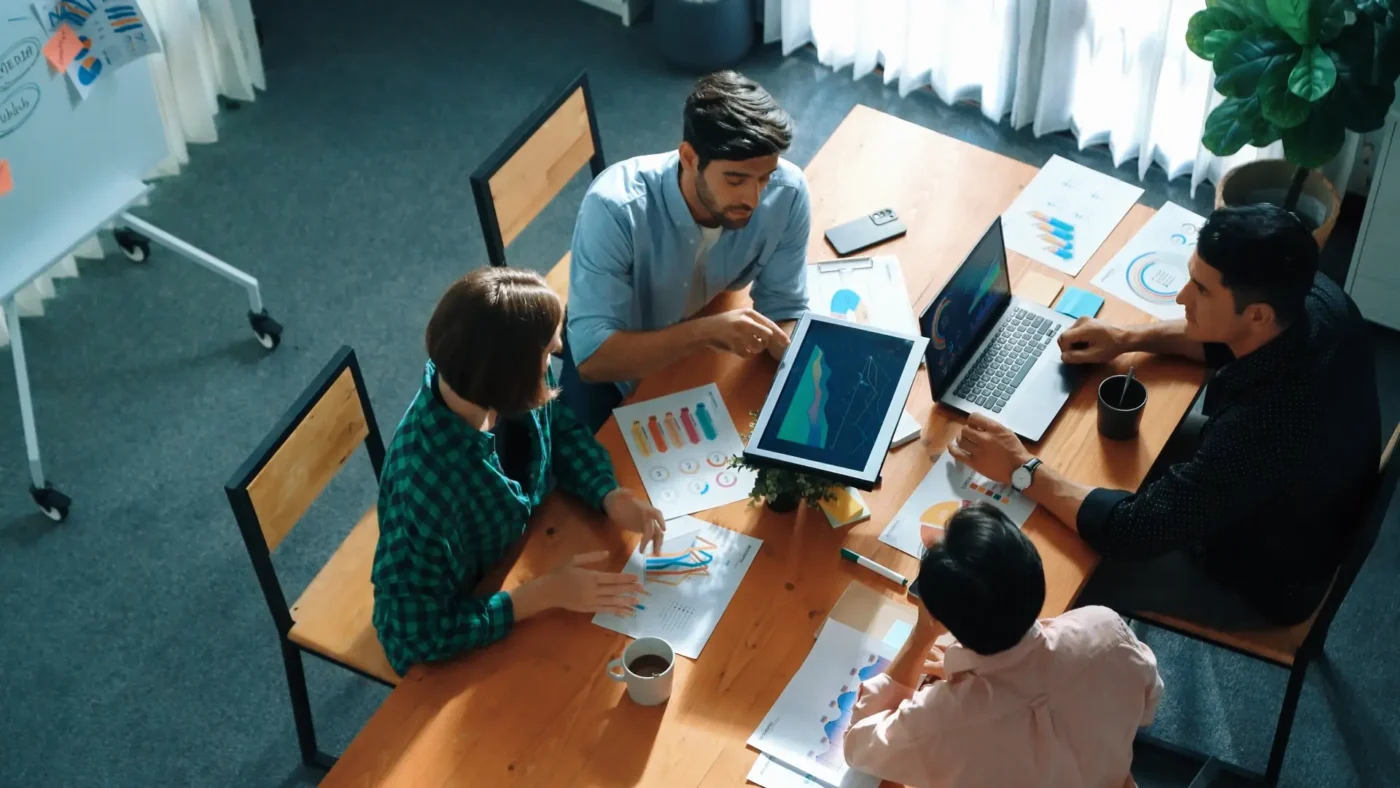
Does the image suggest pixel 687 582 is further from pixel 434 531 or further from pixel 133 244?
pixel 133 244

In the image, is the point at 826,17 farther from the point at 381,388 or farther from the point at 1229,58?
the point at 381,388

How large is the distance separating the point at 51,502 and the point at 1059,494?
233 centimetres

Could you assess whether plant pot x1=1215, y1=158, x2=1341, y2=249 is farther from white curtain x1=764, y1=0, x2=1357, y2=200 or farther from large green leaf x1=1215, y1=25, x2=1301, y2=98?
large green leaf x1=1215, y1=25, x2=1301, y2=98

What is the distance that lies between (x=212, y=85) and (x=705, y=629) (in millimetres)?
2867

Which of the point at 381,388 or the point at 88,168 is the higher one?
the point at 88,168

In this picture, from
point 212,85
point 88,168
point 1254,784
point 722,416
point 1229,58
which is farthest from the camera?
point 212,85

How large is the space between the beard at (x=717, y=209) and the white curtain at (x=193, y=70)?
6.86 feet

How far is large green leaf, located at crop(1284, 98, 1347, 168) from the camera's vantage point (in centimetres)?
299

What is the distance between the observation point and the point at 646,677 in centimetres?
203

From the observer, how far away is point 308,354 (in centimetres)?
365

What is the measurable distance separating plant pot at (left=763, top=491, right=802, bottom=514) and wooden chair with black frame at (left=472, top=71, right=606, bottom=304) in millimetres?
826

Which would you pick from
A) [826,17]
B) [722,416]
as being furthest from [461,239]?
[722,416]

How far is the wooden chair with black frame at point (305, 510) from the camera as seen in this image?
2.30 metres

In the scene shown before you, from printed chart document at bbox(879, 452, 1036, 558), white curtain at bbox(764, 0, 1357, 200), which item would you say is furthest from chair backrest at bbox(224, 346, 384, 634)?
white curtain at bbox(764, 0, 1357, 200)
